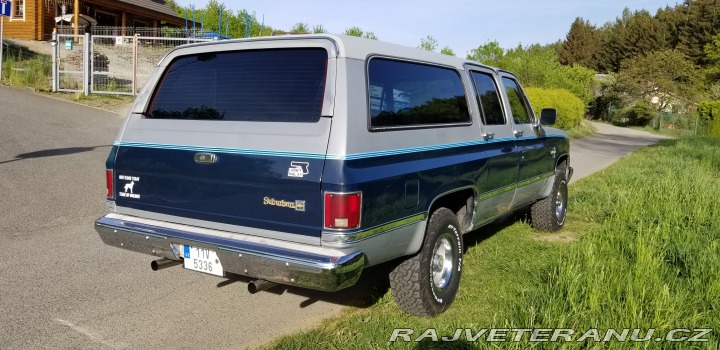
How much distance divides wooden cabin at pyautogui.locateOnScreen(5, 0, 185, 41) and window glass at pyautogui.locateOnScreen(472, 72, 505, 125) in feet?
88.7

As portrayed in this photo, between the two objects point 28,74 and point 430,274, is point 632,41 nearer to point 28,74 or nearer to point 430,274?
point 28,74

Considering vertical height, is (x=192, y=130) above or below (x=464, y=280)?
above

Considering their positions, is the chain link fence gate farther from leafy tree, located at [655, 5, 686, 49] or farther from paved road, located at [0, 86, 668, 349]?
leafy tree, located at [655, 5, 686, 49]

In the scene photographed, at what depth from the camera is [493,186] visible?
5.14m

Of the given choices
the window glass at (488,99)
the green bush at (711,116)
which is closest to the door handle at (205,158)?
the window glass at (488,99)

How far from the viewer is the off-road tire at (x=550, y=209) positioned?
696 cm

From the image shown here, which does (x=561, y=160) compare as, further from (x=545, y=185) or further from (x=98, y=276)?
(x=98, y=276)

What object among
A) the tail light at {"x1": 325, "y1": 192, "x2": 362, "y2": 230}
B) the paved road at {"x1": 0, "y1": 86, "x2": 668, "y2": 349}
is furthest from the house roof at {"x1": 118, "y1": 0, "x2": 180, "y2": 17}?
the tail light at {"x1": 325, "y1": 192, "x2": 362, "y2": 230}

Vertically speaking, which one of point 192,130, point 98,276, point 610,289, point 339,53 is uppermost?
point 339,53

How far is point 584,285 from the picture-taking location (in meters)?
Answer: 4.15

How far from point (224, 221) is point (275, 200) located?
46 cm

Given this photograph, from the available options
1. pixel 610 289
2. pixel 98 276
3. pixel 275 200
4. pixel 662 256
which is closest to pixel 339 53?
pixel 275 200

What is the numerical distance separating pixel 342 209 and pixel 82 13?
34.1 meters

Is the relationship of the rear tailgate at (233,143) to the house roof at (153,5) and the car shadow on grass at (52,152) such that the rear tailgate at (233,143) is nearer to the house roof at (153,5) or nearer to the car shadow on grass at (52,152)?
the car shadow on grass at (52,152)
